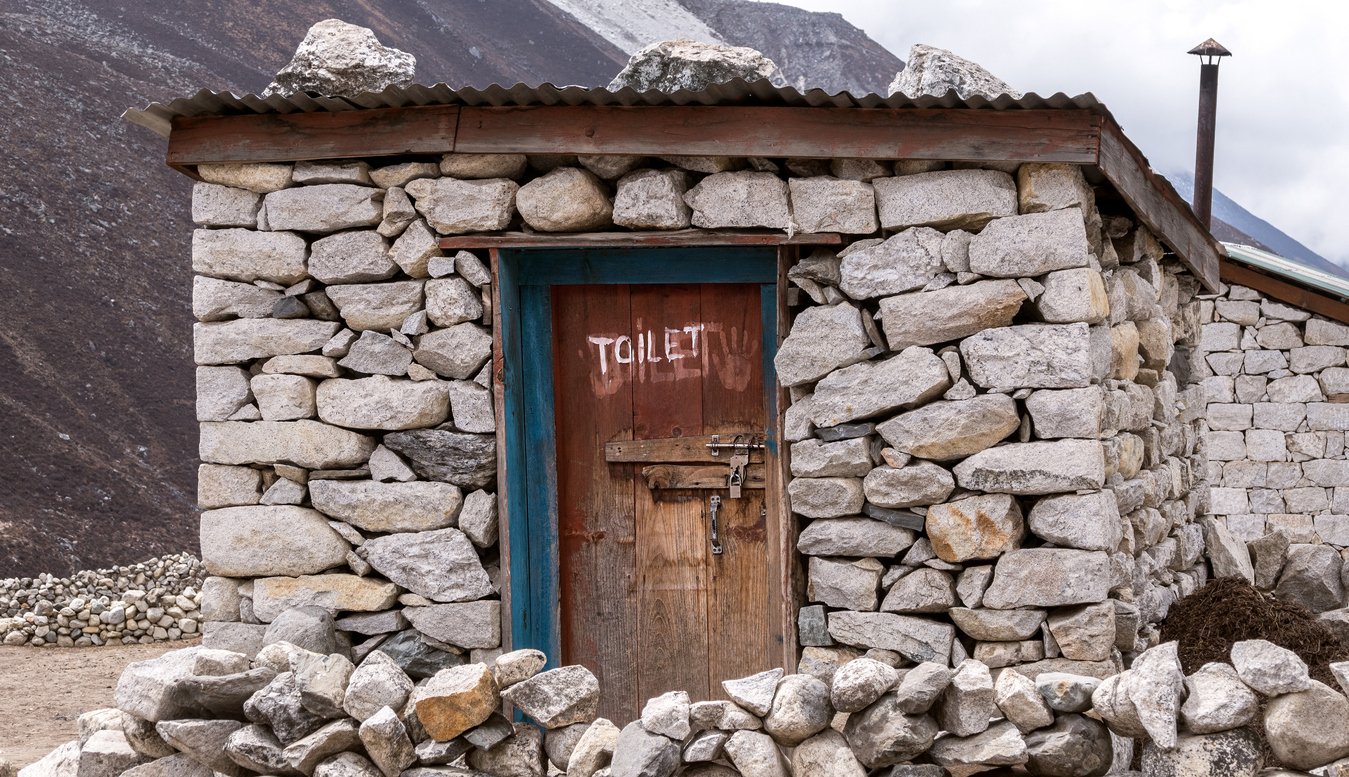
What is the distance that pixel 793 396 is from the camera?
5.03 metres

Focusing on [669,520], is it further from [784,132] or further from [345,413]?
[784,132]

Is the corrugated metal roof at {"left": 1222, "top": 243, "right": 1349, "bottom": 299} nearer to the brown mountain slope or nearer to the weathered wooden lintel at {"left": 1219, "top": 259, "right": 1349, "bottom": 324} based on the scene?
the weathered wooden lintel at {"left": 1219, "top": 259, "right": 1349, "bottom": 324}

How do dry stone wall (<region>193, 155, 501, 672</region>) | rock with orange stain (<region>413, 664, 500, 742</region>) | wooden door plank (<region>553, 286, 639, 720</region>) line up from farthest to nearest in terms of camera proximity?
wooden door plank (<region>553, 286, 639, 720</region>) → dry stone wall (<region>193, 155, 501, 672</region>) → rock with orange stain (<region>413, 664, 500, 742</region>)

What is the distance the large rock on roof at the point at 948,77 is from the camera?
547 centimetres

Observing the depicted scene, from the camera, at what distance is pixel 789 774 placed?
12.1 feet

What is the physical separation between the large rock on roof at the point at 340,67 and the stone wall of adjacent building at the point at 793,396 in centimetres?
45

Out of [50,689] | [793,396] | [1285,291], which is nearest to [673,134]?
[793,396]

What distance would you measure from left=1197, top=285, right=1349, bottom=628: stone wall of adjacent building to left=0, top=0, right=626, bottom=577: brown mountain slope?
34.2 ft

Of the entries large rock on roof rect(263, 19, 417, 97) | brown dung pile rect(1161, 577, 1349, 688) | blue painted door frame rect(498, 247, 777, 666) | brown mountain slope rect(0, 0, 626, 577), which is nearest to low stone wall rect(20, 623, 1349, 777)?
blue painted door frame rect(498, 247, 777, 666)

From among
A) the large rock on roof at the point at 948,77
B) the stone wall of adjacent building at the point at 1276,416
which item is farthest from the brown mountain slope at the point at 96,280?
the stone wall of adjacent building at the point at 1276,416

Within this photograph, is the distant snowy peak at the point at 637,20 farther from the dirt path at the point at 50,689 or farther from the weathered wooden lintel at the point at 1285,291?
the dirt path at the point at 50,689

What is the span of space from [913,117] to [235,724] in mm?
3156

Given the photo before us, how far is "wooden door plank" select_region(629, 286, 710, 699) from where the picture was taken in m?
5.28

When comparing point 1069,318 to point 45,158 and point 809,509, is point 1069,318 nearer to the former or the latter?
point 809,509
